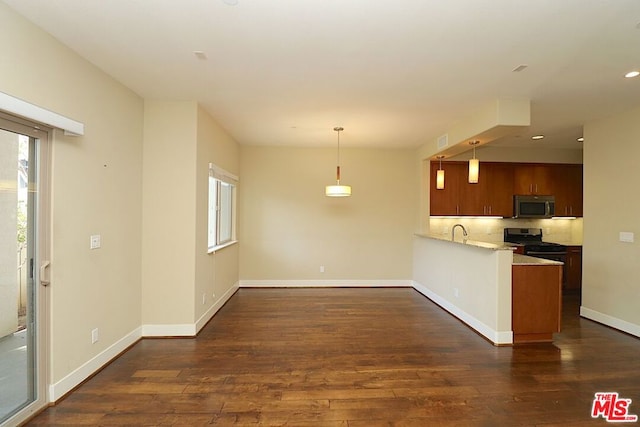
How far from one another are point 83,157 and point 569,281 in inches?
306

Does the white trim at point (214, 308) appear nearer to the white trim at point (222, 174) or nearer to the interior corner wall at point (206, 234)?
the interior corner wall at point (206, 234)

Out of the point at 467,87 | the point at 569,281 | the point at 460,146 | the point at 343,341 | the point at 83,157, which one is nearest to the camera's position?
the point at 83,157

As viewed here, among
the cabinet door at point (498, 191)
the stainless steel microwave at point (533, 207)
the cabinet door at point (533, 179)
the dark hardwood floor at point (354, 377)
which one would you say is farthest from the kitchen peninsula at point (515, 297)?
the cabinet door at point (533, 179)

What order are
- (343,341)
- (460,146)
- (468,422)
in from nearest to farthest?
(468,422), (343,341), (460,146)

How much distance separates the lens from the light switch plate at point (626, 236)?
13.3ft

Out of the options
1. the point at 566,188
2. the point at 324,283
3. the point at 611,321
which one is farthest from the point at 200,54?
the point at 566,188

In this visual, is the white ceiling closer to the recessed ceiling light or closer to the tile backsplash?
the recessed ceiling light

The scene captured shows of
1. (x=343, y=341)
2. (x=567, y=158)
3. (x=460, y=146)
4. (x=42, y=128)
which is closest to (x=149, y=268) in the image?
(x=42, y=128)

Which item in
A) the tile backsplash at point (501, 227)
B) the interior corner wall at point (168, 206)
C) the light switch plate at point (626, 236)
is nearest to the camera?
the interior corner wall at point (168, 206)

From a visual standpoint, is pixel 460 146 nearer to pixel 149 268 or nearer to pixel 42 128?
pixel 149 268

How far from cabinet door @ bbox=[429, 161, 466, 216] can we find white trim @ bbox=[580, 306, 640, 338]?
2554mm

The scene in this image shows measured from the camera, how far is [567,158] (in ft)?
21.5

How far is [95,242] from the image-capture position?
2.98 m

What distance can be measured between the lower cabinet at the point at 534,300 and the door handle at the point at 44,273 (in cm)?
438
